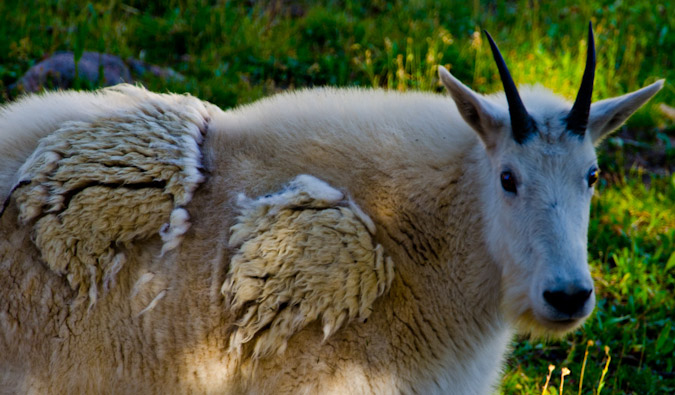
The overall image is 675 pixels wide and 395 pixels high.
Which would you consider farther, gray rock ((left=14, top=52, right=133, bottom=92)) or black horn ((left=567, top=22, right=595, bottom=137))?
gray rock ((left=14, top=52, right=133, bottom=92))

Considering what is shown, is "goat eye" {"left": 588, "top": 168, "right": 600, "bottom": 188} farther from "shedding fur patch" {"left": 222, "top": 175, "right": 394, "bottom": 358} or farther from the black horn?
"shedding fur patch" {"left": 222, "top": 175, "right": 394, "bottom": 358}

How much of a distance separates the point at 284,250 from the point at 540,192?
1248 millimetres

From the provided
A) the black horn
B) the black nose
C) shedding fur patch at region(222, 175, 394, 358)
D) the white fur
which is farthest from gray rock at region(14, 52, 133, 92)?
the black nose

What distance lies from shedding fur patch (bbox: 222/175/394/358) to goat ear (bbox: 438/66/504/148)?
718 mm

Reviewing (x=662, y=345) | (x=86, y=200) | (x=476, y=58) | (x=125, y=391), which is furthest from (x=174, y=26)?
(x=662, y=345)

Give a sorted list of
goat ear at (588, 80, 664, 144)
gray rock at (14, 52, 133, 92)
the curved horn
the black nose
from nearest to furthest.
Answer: the black nose, the curved horn, goat ear at (588, 80, 664, 144), gray rock at (14, 52, 133, 92)

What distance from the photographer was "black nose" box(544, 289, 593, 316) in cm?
340

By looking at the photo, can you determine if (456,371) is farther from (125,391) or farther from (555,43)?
(555,43)

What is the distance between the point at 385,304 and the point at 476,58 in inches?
172

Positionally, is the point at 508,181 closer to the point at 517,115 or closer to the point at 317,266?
the point at 517,115

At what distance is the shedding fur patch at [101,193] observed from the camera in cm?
374

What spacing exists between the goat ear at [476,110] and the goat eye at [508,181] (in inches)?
7.8

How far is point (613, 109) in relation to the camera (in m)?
3.85

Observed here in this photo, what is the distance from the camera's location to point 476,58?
24.9ft
